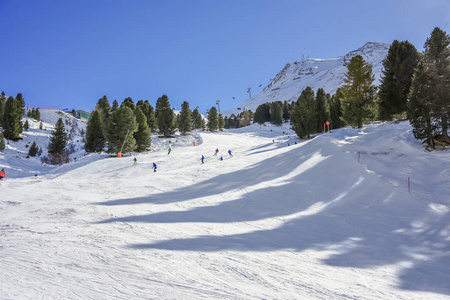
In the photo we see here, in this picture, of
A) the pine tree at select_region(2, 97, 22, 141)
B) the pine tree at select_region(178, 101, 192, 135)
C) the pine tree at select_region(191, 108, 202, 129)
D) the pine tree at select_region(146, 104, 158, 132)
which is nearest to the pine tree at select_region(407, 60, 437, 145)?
the pine tree at select_region(178, 101, 192, 135)

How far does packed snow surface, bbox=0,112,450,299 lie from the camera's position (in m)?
4.96

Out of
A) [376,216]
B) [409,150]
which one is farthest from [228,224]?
[409,150]

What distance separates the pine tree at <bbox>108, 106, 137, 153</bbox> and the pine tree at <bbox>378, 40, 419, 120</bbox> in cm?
3906

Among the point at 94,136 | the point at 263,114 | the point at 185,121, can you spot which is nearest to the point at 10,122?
the point at 94,136

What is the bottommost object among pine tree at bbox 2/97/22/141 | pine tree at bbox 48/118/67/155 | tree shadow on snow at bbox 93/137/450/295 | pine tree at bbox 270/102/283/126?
tree shadow on snow at bbox 93/137/450/295

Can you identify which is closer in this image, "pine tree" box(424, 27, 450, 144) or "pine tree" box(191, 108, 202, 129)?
"pine tree" box(424, 27, 450, 144)

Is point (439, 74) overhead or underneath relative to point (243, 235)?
overhead

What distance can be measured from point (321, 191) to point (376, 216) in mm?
3671

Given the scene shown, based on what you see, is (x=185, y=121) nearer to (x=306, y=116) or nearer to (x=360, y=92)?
(x=306, y=116)

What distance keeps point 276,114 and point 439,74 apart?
81941 mm

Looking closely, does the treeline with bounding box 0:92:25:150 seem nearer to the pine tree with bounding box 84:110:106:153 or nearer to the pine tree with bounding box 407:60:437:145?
the pine tree with bounding box 84:110:106:153

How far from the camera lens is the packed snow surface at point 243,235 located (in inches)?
195

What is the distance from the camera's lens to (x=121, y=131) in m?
40.2

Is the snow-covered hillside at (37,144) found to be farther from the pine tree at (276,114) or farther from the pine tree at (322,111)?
the pine tree at (276,114)
